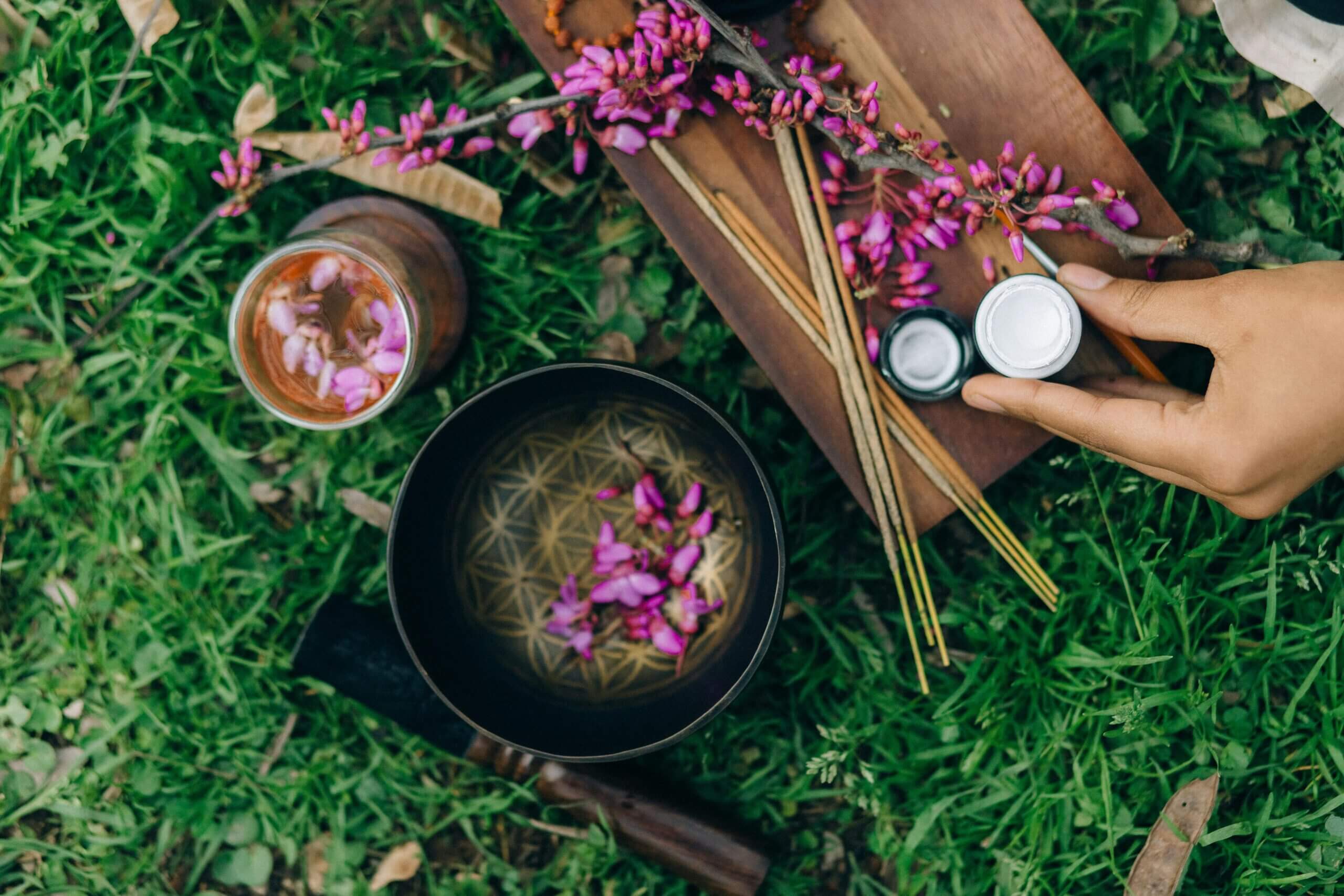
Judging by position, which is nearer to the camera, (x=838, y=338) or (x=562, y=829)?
(x=838, y=338)

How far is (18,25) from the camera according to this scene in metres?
1.64

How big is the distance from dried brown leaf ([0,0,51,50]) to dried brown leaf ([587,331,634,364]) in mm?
1197

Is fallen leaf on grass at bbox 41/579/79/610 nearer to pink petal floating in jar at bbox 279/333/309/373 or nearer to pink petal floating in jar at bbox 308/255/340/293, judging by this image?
pink petal floating in jar at bbox 279/333/309/373

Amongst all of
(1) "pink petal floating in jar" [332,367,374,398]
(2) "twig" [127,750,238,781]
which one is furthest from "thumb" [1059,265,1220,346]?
(2) "twig" [127,750,238,781]

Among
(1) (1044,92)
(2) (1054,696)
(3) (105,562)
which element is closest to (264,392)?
(3) (105,562)

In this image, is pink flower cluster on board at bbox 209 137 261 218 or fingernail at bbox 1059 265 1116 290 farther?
pink flower cluster on board at bbox 209 137 261 218

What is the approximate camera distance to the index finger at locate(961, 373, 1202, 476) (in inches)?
45.2

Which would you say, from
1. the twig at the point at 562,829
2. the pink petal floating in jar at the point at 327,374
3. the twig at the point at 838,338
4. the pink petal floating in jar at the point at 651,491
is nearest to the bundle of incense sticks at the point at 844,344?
the twig at the point at 838,338

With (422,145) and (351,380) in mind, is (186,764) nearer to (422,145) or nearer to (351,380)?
(351,380)

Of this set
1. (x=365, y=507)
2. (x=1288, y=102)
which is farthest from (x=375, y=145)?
(x=1288, y=102)

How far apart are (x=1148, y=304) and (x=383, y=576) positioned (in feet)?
4.43

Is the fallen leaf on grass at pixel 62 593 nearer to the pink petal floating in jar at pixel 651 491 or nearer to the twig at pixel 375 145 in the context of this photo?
the twig at pixel 375 145

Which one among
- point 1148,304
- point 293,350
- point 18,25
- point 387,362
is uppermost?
point 18,25

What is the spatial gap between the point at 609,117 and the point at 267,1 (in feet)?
2.64
